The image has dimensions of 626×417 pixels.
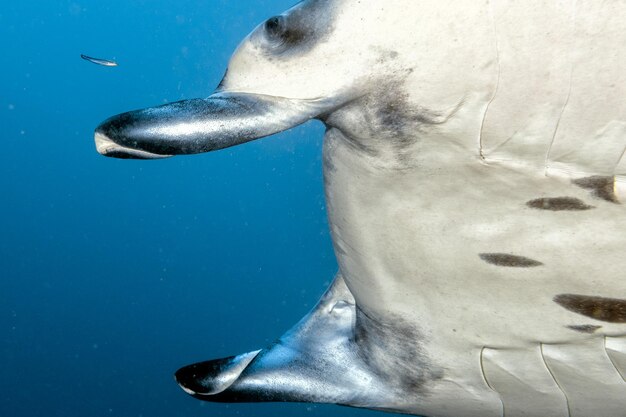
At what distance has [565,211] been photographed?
900mm

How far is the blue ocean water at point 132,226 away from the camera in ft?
86.8

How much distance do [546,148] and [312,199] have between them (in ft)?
124

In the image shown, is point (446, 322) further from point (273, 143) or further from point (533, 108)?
point (273, 143)

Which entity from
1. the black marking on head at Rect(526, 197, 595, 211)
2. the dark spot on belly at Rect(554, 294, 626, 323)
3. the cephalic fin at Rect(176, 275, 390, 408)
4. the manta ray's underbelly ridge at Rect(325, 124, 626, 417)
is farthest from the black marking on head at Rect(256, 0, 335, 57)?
the cephalic fin at Rect(176, 275, 390, 408)

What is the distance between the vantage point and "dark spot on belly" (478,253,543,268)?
0.98 metres

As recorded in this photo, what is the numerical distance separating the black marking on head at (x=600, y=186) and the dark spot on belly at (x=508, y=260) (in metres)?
0.16

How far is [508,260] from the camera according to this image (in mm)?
992

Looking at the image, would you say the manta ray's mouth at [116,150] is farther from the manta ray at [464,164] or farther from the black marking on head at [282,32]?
the black marking on head at [282,32]

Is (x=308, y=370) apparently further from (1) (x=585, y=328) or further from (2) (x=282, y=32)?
(2) (x=282, y=32)

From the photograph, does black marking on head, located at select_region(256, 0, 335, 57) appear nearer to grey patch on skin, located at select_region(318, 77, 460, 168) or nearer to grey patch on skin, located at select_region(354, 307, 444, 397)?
grey patch on skin, located at select_region(318, 77, 460, 168)

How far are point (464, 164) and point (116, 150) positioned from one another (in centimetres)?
48

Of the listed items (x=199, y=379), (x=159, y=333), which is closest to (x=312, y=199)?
(x=159, y=333)

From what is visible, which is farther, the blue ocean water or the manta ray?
the blue ocean water

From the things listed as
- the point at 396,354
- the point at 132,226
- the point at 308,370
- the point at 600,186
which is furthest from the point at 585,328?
the point at 132,226
